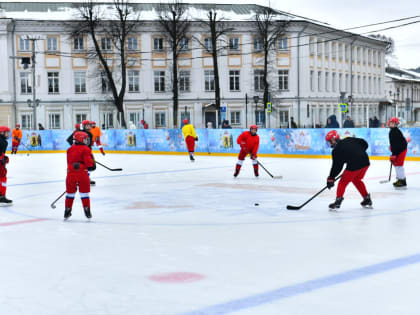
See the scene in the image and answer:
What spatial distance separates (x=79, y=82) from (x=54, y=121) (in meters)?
3.52

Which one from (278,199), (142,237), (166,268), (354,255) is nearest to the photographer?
(166,268)

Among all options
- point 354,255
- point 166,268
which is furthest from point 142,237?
point 354,255

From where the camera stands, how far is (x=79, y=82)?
168ft

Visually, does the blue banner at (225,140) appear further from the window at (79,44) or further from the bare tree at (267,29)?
the bare tree at (267,29)

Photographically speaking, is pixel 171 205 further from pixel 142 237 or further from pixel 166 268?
pixel 166 268

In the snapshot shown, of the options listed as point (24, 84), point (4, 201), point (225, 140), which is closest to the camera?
point (4, 201)

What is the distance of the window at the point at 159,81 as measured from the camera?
52.2m

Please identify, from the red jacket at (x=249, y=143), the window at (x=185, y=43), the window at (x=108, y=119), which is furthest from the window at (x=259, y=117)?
the red jacket at (x=249, y=143)

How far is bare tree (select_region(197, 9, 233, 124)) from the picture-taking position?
47.4m

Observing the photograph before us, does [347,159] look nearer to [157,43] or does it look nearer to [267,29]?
[267,29]

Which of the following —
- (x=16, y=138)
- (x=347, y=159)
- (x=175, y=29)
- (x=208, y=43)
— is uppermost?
(x=175, y=29)

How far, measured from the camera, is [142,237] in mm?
8242

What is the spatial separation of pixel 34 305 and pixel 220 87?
4763cm

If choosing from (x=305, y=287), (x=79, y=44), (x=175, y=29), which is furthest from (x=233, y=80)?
(x=305, y=287)
